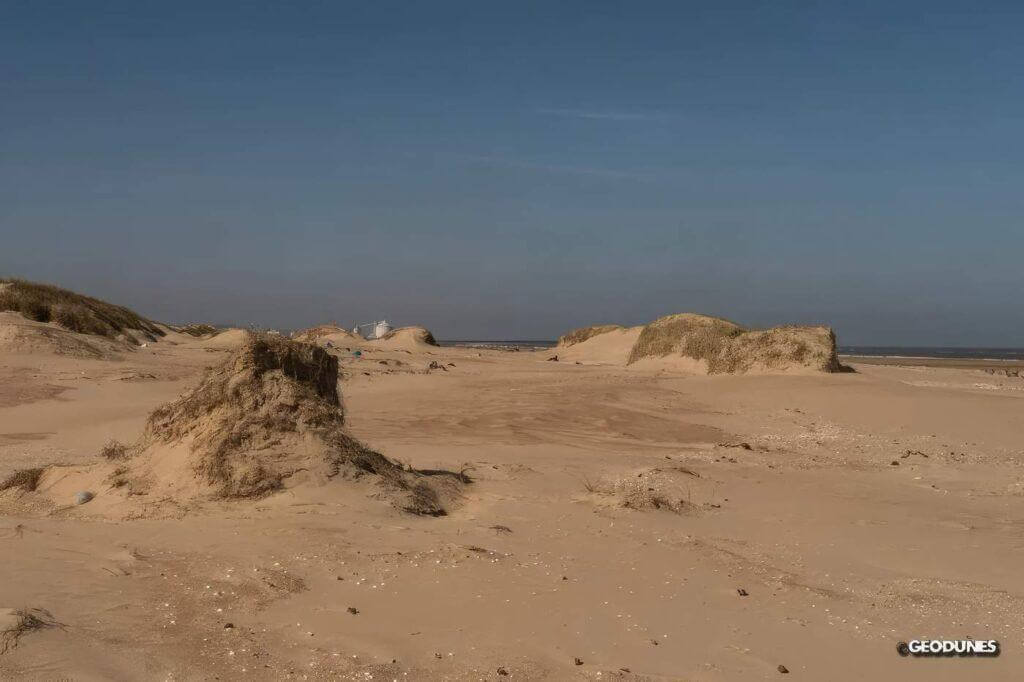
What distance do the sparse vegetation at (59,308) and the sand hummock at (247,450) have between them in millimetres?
13668

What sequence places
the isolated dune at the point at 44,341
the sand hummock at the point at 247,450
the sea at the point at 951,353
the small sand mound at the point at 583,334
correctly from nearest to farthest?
1. the sand hummock at the point at 247,450
2. the isolated dune at the point at 44,341
3. the small sand mound at the point at 583,334
4. the sea at the point at 951,353

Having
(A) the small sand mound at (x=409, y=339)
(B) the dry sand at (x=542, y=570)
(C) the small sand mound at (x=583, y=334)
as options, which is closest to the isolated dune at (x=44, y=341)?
(B) the dry sand at (x=542, y=570)

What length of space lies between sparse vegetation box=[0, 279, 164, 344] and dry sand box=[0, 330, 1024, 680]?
9602mm

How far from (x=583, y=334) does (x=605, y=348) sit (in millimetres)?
5362

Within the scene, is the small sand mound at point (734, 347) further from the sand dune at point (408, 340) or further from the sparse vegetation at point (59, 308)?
the sparse vegetation at point (59, 308)

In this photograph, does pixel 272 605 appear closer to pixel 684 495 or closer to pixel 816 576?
pixel 816 576

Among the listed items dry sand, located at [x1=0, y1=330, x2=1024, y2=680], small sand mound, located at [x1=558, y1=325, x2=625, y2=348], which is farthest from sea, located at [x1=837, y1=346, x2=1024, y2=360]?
dry sand, located at [x1=0, y1=330, x2=1024, y2=680]

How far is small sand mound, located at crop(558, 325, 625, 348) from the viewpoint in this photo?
34.8m

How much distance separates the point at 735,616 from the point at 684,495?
3417 millimetres

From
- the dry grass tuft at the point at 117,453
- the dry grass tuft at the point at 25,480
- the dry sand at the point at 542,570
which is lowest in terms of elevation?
the dry sand at the point at 542,570

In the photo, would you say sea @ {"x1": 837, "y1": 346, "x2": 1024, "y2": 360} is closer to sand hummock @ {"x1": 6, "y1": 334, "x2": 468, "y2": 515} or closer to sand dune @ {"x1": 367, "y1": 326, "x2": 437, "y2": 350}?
sand dune @ {"x1": 367, "y1": 326, "x2": 437, "y2": 350}

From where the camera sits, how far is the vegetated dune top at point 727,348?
18953mm

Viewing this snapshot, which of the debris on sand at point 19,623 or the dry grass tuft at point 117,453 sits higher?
the dry grass tuft at point 117,453

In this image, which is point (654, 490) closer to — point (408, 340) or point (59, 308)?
point (59, 308)
